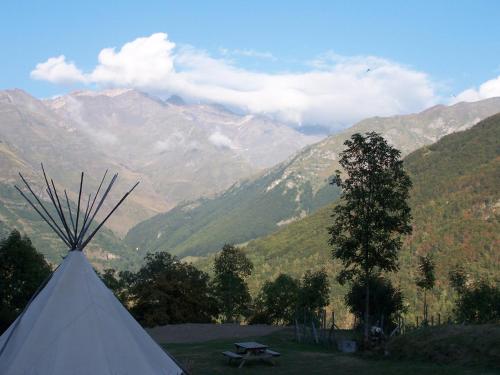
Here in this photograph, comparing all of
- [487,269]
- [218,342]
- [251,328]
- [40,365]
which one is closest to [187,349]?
[218,342]

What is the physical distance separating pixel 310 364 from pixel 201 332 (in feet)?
51.3

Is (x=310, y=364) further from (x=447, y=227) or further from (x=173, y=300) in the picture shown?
(x=447, y=227)

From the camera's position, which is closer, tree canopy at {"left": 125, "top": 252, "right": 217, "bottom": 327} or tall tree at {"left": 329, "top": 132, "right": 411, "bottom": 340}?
tall tree at {"left": 329, "top": 132, "right": 411, "bottom": 340}

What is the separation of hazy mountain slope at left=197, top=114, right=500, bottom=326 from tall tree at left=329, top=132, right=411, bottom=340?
7017cm

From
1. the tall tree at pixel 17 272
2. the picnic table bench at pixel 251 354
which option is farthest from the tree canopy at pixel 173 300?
the picnic table bench at pixel 251 354

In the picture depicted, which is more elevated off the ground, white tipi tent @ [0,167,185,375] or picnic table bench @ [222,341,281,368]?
white tipi tent @ [0,167,185,375]

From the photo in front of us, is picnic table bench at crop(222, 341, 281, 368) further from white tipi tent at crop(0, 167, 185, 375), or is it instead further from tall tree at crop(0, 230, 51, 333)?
tall tree at crop(0, 230, 51, 333)

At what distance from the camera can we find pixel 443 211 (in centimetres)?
15088

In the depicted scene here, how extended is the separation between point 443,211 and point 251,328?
125283mm

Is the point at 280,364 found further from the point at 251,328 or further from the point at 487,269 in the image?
the point at 487,269

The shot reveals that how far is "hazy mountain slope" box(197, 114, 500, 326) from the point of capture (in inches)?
4328

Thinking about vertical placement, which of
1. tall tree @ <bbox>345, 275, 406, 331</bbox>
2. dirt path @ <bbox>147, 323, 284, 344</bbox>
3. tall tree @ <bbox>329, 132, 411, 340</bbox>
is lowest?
dirt path @ <bbox>147, 323, 284, 344</bbox>

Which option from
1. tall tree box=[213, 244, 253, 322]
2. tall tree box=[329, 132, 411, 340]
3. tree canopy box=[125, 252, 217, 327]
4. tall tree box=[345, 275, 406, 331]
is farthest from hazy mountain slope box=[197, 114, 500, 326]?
tall tree box=[329, 132, 411, 340]

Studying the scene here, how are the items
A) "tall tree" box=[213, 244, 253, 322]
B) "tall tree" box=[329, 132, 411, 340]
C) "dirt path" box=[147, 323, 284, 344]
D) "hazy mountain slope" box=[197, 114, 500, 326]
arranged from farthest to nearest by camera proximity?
"hazy mountain slope" box=[197, 114, 500, 326], "tall tree" box=[213, 244, 253, 322], "dirt path" box=[147, 323, 284, 344], "tall tree" box=[329, 132, 411, 340]
